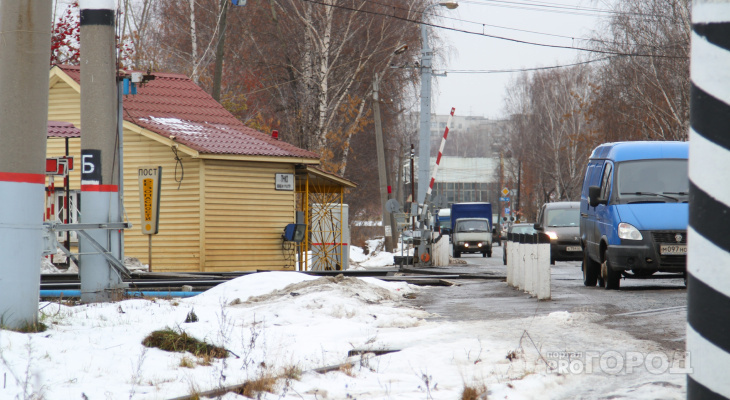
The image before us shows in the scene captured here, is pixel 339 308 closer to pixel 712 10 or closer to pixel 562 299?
pixel 562 299

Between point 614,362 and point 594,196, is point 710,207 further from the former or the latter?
point 594,196

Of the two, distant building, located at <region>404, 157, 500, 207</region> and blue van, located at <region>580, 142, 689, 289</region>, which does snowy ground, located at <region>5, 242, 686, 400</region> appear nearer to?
blue van, located at <region>580, 142, 689, 289</region>

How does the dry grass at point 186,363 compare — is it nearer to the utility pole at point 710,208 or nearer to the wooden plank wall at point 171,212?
the utility pole at point 710,208

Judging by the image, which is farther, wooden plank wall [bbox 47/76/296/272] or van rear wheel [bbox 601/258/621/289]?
wooden plank wall [bbox 47/76/296/272]

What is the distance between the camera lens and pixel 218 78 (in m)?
27.3

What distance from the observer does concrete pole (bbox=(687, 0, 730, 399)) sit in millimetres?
1878

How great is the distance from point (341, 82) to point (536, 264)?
2372 centimetres

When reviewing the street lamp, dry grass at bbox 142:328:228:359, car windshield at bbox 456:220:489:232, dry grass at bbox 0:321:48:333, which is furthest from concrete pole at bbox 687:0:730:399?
car windshield at bbox 456:220:489:232

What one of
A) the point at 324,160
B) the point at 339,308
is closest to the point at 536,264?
the point at 339,308

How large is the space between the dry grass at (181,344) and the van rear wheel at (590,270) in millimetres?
10005

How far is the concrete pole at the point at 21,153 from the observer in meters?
6.95

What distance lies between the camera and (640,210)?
1324cm

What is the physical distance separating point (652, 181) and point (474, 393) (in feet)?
31.4

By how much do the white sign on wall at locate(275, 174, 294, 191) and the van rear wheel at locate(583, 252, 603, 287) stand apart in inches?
384
